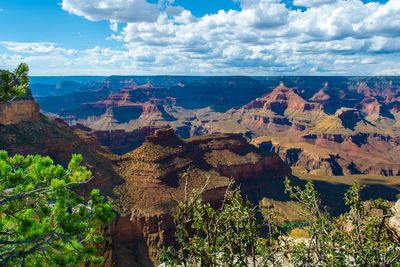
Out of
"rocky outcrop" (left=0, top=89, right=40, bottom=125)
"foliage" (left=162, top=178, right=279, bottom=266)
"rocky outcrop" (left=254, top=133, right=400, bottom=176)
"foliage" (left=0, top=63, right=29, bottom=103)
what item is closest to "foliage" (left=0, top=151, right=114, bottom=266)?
"foliage" (left=0, top=63, right=29, bottom=103)

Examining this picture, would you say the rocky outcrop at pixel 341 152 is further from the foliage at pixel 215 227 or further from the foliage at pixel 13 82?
the foliage at pixel 13 82

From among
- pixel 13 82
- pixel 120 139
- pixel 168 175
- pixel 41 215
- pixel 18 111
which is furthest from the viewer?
pixel 120 139

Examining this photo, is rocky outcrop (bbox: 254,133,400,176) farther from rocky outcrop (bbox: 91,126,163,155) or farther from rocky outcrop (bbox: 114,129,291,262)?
rocky outcrop (bbox: 91,126,163,155)

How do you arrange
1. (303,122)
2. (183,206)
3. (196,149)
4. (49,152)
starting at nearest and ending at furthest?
(183,206)
(49,152)
(196,149)
(303,122)

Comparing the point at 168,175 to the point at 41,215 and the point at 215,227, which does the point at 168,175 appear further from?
the point at 215,227

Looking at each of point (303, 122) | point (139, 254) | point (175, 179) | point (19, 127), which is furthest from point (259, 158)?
point (303, 122)

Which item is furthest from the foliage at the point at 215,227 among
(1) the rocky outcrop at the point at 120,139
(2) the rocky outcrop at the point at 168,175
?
(1) the rocky outcrop at the point at 120,139

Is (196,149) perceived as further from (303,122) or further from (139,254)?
(303,122)

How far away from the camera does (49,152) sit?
55938 mm

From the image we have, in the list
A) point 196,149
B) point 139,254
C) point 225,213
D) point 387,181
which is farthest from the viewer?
point 387,181

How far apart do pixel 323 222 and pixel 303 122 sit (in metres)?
206

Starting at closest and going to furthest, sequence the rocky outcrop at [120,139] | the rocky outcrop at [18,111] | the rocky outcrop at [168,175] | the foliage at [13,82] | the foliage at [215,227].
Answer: the foliage at [215,227], the foliage at [13,82], the rocky outcrop at [168,175], the rocky outcrop at [18,111], the rocky outcrop at [120,139]

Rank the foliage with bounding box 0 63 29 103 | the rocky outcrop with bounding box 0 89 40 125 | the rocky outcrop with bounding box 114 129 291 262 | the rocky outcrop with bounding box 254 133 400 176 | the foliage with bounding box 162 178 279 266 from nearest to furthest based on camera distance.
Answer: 1. the foliage with bounding box 162 178 279 266
2. the foliage with bounding box 0 63 29 103
3. the rocky outcrop with bounding box 114 129 291 262
4. the rocky outcrop with bounding box 0 89 40 125
5. the rocky outcrop with bounding box 254 133 400 176

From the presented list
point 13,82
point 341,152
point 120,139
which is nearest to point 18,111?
point 13,82
